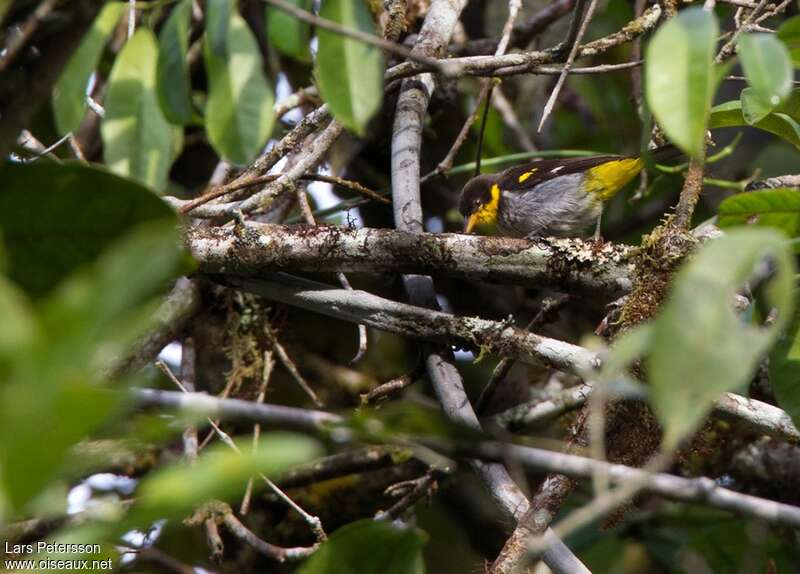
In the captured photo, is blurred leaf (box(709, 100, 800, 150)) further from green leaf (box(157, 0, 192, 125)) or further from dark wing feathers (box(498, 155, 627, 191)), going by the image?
green leaf (box(157, 0, 192, 125))

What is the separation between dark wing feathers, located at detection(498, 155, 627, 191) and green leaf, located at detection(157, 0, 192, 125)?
149 inches

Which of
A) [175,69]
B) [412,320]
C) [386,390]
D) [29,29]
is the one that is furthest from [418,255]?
[29,29]

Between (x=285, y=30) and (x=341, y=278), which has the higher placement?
(x=285, y=30)

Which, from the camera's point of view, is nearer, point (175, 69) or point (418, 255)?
point (175, 69)

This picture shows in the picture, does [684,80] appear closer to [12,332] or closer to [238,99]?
[238,99]

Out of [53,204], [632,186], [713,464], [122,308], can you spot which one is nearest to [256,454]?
[122,308]

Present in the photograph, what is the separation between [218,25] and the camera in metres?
1.45

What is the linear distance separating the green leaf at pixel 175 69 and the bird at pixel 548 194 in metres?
3.59

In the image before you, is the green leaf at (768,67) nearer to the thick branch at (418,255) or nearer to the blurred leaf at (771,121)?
the blurred leaf at (771,121)

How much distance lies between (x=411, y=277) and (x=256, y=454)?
2.43 metres

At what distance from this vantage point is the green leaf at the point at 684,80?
53.4 inches

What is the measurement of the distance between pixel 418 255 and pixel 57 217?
1.72m

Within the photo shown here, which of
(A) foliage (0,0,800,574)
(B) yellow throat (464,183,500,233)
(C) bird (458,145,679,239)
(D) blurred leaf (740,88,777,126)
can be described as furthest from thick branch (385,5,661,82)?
(B) yellow throat (464,183,500,233)

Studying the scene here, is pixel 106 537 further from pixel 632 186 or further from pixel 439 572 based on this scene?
pixel 632 186
